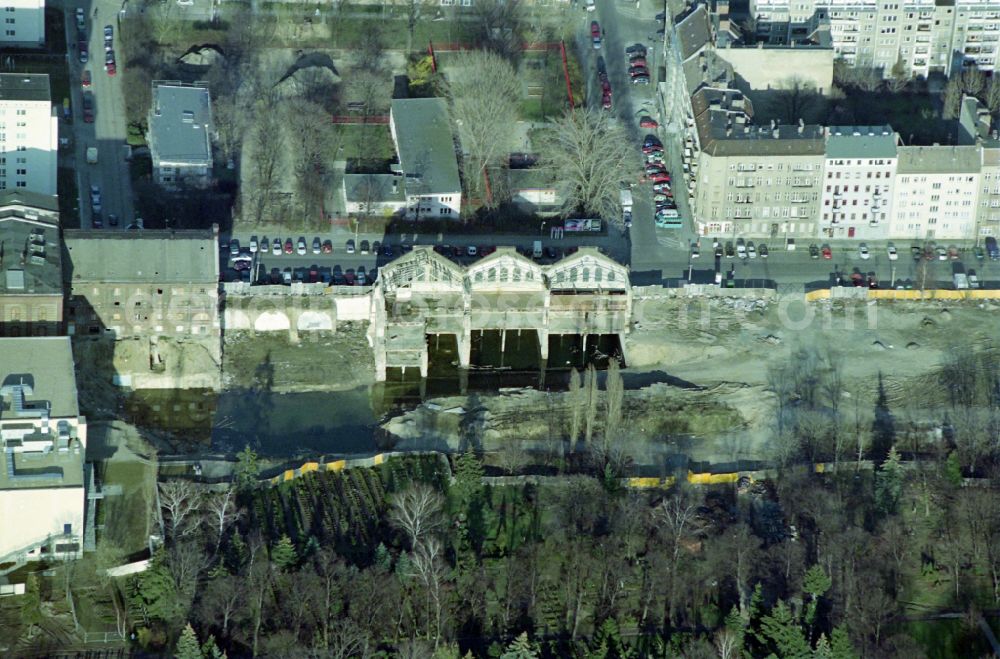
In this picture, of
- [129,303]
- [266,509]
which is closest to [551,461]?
[266,509]

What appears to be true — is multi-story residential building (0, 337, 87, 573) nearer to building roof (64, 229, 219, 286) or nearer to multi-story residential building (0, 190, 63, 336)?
multi-story residential building (0, 190, 63, 336)

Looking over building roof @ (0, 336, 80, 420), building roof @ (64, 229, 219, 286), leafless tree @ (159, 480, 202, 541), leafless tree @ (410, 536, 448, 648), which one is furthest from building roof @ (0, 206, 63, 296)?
leafless tree @ (410, 536, 448, 648)

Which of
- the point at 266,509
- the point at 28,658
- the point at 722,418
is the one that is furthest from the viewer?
the point at 722,418

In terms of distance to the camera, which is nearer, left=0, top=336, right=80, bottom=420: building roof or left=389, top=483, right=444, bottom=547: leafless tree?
left=389, top=483, right=444, bottom=547: leafless tree

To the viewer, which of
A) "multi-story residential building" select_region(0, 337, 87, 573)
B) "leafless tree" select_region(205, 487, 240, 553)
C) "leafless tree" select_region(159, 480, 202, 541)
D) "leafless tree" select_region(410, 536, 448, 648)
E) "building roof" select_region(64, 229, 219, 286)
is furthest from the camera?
"building roof" select_region(64, 229, 219, 286)

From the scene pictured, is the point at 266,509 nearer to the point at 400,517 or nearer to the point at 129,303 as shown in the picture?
the point at 400,517

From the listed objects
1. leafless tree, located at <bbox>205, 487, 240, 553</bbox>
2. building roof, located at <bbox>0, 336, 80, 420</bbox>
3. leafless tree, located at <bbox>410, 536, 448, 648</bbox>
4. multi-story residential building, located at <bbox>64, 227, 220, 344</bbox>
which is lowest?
leafless tree, located at <bbox>410, 536, 448, 648</bbox>

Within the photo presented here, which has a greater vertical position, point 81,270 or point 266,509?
point 81,270
